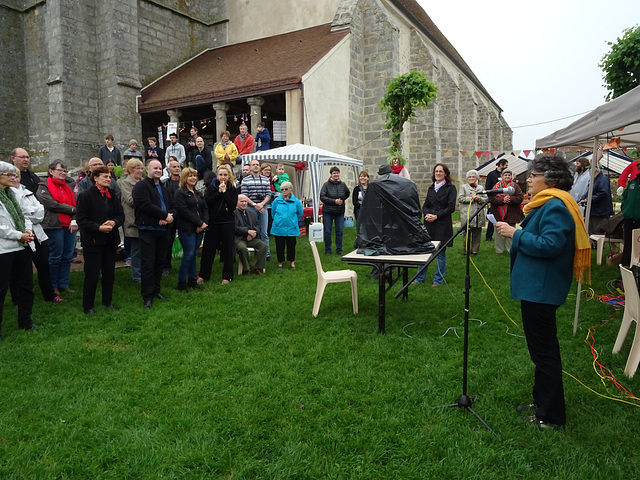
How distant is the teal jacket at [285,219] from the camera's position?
317 inches

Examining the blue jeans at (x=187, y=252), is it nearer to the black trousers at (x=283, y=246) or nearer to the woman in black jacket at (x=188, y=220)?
the woman in black jacket at (x=188, y=220)

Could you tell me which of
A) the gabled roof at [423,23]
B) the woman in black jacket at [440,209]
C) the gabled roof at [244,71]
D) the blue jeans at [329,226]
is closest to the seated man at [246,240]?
the blue jeans at [329,226]

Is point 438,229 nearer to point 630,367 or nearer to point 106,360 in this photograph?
point 630,367

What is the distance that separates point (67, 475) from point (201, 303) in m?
3.53

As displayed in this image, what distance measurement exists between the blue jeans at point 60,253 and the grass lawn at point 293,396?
69cm

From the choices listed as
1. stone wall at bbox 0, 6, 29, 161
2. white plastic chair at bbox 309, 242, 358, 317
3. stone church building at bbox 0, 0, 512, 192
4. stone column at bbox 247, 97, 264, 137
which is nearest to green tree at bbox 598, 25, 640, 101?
stone church building at bbox 0, 0, 512, 192

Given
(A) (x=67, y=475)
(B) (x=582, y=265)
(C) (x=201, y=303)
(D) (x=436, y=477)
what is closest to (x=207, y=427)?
(A) (x=67, y=475)

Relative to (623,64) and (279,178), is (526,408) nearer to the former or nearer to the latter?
(279,178)

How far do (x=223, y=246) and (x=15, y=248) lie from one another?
3.08m

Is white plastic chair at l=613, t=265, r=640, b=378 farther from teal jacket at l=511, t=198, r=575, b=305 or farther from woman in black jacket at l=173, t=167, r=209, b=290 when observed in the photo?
woman in black jacket at l=173, t=167, r=209, b=290

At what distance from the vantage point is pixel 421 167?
19.7m

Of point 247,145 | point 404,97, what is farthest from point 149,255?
point 404,97

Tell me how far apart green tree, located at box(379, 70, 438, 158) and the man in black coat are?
10.0 meters

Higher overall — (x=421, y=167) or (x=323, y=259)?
(x=421, y=167)
